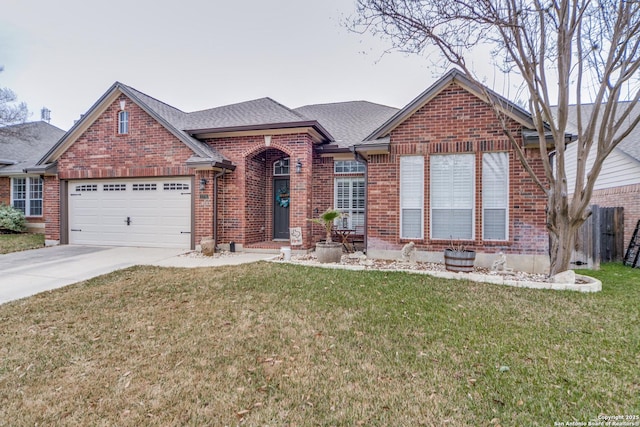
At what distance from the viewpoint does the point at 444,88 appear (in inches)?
303

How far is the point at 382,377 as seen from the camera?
9.45ft

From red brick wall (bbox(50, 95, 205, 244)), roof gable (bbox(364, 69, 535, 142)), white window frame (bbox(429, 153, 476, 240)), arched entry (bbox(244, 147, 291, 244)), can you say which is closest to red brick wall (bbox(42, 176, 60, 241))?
red brick wall (bbox(50, 95, 205, 244))

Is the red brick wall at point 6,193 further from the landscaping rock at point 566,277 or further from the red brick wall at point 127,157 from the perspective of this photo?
the landscaping rock at point 566,277

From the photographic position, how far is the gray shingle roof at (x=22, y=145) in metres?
14.4

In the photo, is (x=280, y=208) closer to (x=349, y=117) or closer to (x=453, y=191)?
(x=349, y=117)

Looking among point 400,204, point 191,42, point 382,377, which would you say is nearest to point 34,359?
point 382,377

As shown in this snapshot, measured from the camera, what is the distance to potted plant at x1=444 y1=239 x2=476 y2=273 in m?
6.75

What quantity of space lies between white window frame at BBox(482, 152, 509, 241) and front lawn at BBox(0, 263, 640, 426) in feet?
7.75

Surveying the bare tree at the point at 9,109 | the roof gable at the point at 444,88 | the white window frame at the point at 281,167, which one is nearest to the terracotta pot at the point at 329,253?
the roof gable at the point at 444,88

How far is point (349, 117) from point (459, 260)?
8.21 metres

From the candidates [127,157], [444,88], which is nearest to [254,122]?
[127,157]

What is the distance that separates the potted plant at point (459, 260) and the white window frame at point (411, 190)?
106 cm

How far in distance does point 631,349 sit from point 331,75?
544 inches

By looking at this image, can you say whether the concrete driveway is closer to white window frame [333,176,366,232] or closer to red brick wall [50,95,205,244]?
red brick wall [50,95,205,244]
